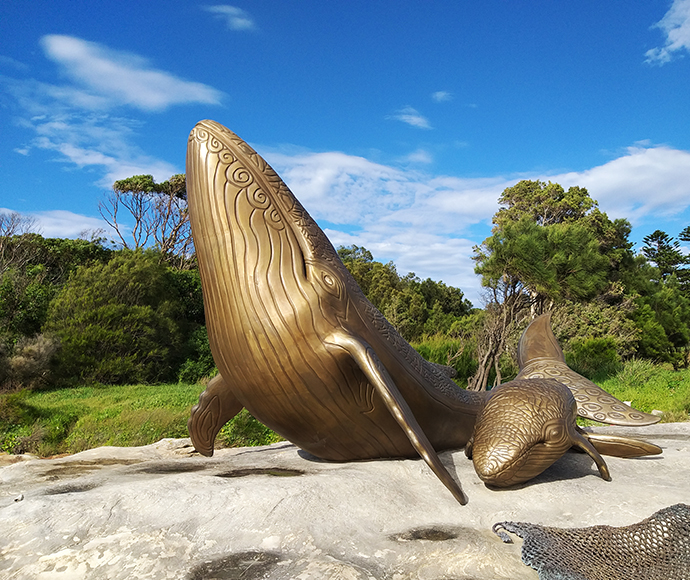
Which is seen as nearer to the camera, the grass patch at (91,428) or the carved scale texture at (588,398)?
the carved scale texture at (588,398)

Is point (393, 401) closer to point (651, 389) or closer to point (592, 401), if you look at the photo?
point (592, 401)

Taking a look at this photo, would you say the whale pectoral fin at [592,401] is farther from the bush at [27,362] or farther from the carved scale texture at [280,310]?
the bush at [27,362]

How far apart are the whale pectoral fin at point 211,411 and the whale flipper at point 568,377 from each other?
9.68ft

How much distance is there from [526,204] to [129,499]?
97.2 feet

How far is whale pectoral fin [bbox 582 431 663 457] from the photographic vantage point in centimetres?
485

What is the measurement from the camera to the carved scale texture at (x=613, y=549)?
258 centimetres

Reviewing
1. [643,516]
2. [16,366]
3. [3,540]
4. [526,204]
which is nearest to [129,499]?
[3,540]

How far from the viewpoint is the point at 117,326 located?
18156 millimetres

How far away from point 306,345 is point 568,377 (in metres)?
2.94

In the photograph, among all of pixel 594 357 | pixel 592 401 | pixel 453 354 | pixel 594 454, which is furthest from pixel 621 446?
pixel 594 357

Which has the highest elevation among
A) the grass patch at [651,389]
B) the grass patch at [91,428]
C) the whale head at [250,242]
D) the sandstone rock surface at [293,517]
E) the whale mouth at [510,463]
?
the whale head at [250,242]

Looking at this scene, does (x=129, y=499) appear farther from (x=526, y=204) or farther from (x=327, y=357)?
(x=526, y=204)

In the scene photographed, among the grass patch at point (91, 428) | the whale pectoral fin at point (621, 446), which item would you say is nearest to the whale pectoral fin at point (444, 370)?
the whale pectoral fin at point (621, 446)

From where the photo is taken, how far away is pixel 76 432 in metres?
9.13
